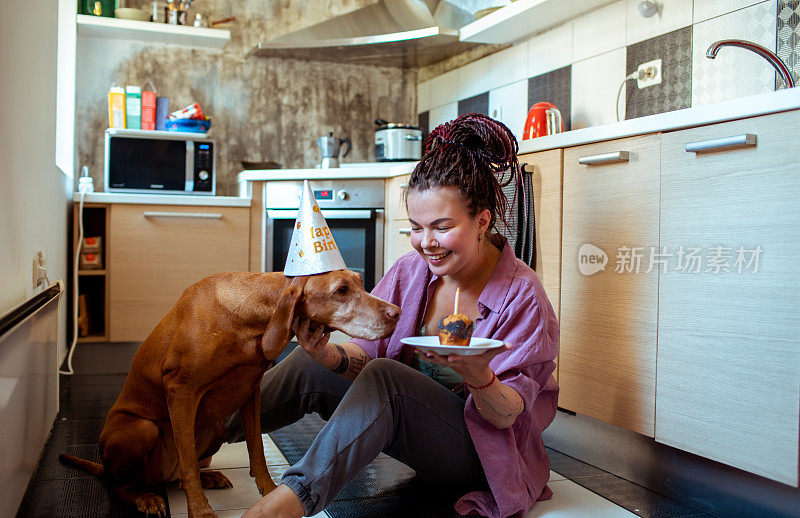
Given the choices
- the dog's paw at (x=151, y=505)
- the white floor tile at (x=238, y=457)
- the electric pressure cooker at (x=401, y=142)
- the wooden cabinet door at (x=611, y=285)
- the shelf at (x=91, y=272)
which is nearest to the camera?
the dog's paw at (x=151, y=505)

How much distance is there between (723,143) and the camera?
1656 millimetres

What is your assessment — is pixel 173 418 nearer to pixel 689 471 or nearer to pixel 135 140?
pixel 689 471

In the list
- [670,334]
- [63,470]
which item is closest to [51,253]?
[63,470]

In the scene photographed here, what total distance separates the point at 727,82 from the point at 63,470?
101 inches

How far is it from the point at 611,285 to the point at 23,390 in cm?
158

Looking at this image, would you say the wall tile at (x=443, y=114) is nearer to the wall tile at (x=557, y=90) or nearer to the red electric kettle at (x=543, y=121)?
the wall tile at (x=557, y=90)

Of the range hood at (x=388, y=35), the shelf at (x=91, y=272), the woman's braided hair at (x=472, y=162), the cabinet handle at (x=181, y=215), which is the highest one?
the range hood at (x=388, y=35)

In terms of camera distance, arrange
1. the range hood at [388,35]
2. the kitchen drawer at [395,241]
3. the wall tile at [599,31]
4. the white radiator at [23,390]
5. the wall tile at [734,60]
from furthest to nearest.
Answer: the range hood at [388,35], the kitchen drawer at [395,241], the wall tile at [599,31], the wall tile at [734,60], the white radiator at [23,390]

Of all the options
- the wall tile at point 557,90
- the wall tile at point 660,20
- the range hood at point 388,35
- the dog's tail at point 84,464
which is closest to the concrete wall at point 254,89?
the range hood at point 388,35

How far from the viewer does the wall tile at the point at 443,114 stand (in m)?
4.31

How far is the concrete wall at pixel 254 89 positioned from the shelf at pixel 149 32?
0.34ft

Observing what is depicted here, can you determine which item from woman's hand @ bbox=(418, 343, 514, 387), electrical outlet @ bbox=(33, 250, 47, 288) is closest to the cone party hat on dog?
woman's hand @ bbox=(418, 343, 514, 387)

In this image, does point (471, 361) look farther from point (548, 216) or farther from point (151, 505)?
point (548, 216)

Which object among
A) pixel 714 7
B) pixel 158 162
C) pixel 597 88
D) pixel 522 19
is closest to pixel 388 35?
pixel 522 19
